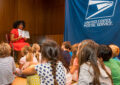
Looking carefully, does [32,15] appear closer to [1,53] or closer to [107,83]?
[1,53]

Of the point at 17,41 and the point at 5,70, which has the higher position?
the point at 17,41

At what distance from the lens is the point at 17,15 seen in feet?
20.3

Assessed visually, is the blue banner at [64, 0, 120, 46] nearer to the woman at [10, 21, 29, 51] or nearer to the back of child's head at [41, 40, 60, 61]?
the woman at [10, 21, 29, 51]

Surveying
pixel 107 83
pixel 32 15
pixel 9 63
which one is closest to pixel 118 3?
pixel 107 83

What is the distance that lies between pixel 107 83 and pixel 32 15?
563cm

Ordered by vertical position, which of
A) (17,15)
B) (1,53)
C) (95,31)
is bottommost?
(1,53)

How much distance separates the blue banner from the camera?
→ 343cm

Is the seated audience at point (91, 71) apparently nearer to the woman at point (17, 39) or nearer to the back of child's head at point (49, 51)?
the back of child's head at point (49, 51)

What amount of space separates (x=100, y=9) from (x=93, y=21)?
1.14 ft

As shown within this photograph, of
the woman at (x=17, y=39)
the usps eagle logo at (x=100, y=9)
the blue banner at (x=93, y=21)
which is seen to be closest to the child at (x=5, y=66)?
the woman at (x=17, y=39)

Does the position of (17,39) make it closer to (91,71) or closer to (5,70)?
(5,70)

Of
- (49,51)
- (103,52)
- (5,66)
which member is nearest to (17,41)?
(5,66)

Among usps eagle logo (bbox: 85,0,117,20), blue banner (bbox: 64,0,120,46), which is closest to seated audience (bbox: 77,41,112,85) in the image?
blue banner (bbox: 64,0,120,46)

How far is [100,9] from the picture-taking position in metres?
3.74
